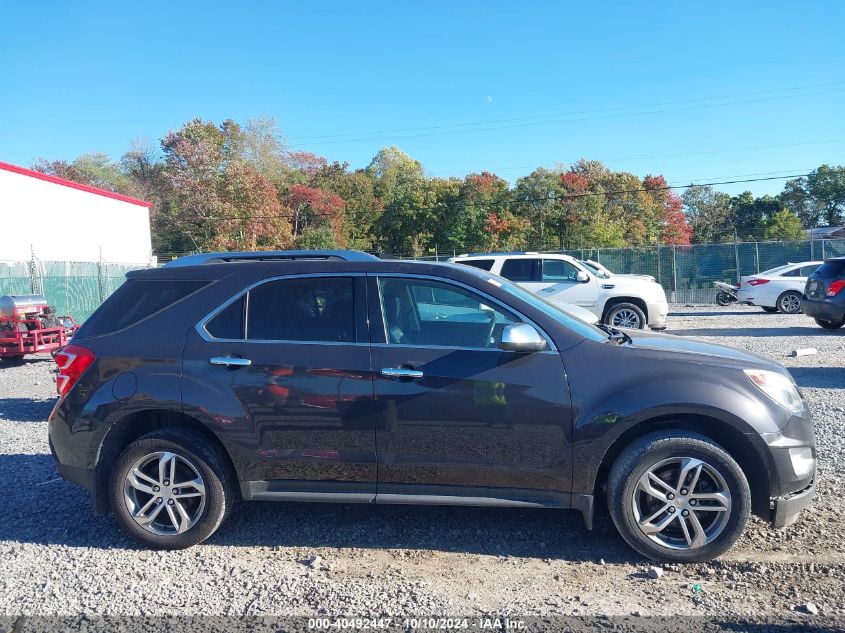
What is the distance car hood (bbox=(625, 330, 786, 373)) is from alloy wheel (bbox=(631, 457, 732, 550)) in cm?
61

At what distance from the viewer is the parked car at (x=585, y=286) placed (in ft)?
46.7

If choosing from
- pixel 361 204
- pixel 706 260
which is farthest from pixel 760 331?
pixel 361 204

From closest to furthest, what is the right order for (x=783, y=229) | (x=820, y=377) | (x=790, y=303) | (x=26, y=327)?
(x=820, y=377)
(x=26, y=327)
(x=790, y=303)
(x=783, y=229)

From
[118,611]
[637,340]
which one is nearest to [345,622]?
[118,611]

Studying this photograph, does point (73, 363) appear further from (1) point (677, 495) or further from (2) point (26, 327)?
(2) point (26, 327)

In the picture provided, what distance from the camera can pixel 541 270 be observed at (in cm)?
1467

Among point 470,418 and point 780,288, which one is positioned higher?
point 780,288

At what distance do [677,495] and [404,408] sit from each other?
166 centimetres

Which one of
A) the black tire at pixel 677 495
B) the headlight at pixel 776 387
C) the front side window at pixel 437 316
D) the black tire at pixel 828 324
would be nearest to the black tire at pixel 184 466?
the front side window at pixel 437 316

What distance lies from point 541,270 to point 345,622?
1204 cm

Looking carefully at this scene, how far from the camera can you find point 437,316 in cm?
436

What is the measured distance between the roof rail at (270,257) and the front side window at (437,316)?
34 cm

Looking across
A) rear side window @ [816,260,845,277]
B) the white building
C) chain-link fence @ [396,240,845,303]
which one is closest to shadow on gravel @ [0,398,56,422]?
the white building

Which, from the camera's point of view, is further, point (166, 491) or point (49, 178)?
point (49, 178)
